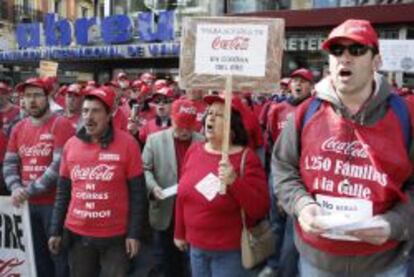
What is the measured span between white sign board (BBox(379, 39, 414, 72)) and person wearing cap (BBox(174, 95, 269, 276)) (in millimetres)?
5760

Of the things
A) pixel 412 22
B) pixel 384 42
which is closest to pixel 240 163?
pixel 384 42

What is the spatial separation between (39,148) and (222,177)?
2317mm

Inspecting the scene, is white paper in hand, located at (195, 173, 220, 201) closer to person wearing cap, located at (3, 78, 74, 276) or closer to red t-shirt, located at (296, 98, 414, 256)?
red t-shirt, located at (296, 98, 414, 256)

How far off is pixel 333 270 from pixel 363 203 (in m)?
0.36

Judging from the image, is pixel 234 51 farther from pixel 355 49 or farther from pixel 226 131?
pixel 355 49

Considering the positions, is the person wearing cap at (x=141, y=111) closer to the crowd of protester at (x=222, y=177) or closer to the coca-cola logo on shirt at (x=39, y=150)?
the crowd of protester at (x=222, y=177)

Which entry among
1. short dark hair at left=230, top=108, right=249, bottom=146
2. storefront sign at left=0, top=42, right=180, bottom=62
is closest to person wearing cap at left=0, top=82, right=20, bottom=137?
short dark hair at left=230, top=108, right=249, bottom=146

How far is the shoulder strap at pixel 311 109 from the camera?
10.2 ft

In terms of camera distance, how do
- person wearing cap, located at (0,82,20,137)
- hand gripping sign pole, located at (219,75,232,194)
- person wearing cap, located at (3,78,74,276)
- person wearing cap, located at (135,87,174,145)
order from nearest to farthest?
hand gripping sign pole, located at (219,75,232,194) → person wearing cap, located at (3,78,74,276) → person wearing cap, located at (135,87,174,145) → person wearing cap, located at (0,82,20,137)

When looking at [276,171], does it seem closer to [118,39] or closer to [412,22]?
[412,22]

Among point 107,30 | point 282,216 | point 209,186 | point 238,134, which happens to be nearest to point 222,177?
point 209,186

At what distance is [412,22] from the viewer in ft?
47.8

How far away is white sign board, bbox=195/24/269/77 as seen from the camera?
423cm

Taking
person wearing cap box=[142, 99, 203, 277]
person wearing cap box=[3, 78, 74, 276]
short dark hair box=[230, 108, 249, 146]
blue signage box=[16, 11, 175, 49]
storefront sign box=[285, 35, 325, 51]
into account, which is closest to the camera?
short dark hair box=[230, 108, 249, 146]
